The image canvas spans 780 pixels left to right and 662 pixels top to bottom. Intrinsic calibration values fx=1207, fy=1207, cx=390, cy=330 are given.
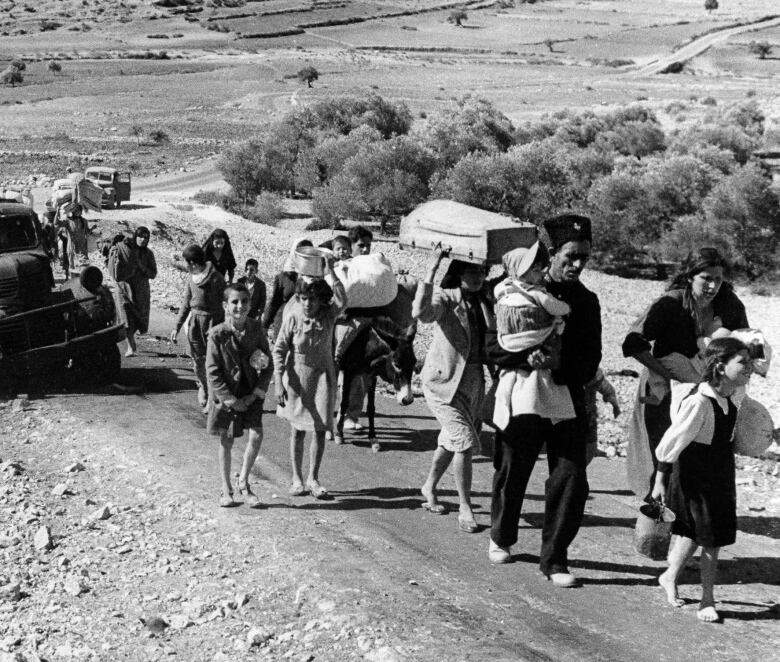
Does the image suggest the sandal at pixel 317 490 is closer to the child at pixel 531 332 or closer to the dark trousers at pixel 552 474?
the dark trousers at pixel 552 474

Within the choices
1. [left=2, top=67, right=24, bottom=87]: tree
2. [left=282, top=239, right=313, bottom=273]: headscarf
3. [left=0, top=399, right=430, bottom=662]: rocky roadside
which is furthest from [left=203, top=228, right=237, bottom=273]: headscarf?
[left=2, top=67, right=24, bottom=87]: tree

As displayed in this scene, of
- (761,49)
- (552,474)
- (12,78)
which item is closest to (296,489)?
(552,474)

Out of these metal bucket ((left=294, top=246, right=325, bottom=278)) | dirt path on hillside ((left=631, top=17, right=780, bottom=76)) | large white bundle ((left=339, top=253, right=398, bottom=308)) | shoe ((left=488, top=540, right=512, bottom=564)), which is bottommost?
dirt path on hillside ((left=631, top=17, right=780, bottom=76))

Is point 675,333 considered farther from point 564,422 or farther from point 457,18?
point 457,18

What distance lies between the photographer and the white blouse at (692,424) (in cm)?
635

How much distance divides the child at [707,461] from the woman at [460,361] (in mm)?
1567

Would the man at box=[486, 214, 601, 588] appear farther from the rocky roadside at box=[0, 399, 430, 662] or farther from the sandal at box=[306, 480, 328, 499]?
the sandal at box=[306, 480, 328, 499]

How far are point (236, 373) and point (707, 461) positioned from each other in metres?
3.33

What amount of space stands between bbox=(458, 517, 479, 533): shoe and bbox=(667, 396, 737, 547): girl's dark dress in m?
1.66

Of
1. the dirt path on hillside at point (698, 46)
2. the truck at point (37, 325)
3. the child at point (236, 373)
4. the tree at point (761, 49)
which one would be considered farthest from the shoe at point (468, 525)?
the tree at point (761, 49)

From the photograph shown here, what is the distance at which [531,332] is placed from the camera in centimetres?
679

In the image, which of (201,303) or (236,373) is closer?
(236,373)

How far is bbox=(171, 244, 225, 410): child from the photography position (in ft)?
35.1

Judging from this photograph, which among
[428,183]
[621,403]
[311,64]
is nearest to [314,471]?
[621,403]
